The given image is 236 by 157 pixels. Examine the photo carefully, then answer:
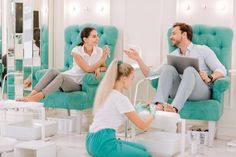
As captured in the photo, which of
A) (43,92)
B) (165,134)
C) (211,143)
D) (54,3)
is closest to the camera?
(165,134)

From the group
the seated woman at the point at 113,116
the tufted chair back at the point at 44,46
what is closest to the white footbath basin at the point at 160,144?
the seated woman at the point at 113,116

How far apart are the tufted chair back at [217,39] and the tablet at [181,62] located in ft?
1.81

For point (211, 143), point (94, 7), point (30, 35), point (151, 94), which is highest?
point (94, 7)

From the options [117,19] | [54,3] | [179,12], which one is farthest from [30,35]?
[179,12]

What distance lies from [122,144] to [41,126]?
1.11m

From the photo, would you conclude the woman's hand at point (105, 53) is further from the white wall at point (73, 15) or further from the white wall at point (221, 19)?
the white wall at point (221, 19)

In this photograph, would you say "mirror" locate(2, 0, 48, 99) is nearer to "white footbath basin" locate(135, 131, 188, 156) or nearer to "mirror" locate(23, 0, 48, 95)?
"mirror" locate(23, 0, 48, 95)

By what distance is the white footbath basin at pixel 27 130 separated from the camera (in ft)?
13.1

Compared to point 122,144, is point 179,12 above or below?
above

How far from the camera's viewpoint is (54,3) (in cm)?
550

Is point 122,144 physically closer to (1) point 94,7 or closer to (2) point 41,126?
(2) point 41,126

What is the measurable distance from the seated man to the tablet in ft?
0.17

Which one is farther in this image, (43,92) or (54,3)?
(54,3)

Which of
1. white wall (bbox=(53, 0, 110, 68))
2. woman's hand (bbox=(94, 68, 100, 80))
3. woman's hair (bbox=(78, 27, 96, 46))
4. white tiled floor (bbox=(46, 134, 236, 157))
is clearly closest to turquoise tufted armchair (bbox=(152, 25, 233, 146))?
white tiled floor (bbox=(46, 134, 236, 157))
